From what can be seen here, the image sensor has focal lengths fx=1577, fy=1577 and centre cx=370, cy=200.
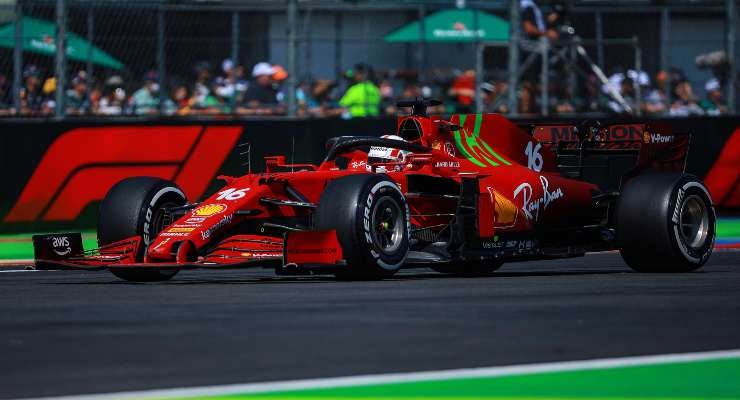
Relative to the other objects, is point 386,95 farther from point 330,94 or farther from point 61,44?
point 61,44

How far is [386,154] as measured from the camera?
43.3 feet

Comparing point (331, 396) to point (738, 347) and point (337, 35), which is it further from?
point (337, 35)

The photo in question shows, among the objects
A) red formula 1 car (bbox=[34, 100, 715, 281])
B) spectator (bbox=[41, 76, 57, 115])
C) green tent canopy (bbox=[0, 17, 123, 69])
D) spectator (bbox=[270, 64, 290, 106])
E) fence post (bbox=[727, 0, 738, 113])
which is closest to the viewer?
red formula 1 car (bbox=[34, 100, 715, 281])

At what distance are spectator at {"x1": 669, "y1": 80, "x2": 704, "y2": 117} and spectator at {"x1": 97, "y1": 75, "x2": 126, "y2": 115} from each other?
7.62 m

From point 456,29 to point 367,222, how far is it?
32.5 feet

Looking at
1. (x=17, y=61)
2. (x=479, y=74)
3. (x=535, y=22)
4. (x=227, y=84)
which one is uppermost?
(x=535, y=22)

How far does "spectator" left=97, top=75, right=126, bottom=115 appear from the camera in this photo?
1984 centimetres

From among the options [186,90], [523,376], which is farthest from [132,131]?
[523,376]

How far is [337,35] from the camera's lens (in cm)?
2080

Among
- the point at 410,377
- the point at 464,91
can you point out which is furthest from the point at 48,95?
the point at 410,377

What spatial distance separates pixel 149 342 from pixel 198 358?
0.70 meters

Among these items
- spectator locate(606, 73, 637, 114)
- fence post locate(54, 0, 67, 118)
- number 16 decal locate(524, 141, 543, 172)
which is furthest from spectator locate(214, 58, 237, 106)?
number 16 decal locate(524, 141, 543, 172)

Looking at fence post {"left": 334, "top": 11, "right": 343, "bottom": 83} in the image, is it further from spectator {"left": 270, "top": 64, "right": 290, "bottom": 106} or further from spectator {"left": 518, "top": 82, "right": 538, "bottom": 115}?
spectator {"left": 518, "top": 82, "right": 538, "bottom": 115}

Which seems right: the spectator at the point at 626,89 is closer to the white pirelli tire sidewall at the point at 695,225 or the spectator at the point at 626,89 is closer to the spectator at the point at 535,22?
the spectator at the point at 535,22
